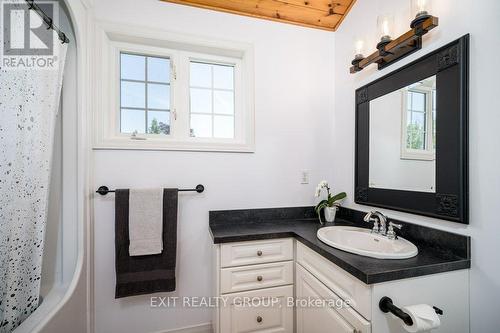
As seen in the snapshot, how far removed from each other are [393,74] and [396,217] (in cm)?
86

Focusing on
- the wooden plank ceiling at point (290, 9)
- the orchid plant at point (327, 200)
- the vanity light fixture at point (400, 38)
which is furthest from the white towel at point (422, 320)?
the wooden plank ceiling at point (290, 9)

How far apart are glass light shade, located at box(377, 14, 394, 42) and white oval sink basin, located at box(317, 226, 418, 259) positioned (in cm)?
115

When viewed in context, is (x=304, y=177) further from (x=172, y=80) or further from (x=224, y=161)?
(x=172, y=80)

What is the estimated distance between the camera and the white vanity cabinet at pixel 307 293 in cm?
89

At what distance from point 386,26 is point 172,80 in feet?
4.77

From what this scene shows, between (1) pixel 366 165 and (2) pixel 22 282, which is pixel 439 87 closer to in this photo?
(1) pixel 366 165

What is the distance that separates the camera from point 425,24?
110 centimetres

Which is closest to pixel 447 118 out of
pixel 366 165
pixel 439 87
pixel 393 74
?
pixel 439 87

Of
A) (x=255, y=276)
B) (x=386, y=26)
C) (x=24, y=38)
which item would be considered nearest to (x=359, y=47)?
(x=386, y=26)

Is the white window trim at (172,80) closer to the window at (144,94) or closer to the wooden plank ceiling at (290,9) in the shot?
the window at (144,94)

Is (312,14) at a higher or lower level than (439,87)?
higher

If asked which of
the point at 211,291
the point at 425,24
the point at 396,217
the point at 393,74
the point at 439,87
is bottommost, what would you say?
the point at 211,291

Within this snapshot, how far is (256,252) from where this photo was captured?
1407mm

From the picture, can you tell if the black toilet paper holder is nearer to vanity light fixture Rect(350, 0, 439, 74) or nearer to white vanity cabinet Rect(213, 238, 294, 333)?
white vanity cabinet Rect(213, 238, 294, 333)
